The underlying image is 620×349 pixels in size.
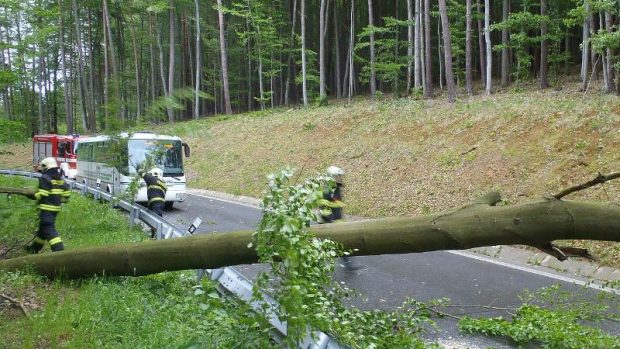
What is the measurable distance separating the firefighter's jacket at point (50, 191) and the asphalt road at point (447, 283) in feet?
11.4

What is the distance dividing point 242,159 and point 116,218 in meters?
13.1

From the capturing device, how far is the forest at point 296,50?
422 inches

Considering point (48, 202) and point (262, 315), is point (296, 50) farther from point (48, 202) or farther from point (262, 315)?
point (262, 315)

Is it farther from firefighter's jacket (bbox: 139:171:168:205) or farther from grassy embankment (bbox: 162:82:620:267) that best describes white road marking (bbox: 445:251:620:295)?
firefighter's jacket (bbox: 139:171:168:205)

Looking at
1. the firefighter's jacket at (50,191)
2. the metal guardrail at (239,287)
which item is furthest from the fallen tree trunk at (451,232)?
the firefighter's jacket at (50,191)

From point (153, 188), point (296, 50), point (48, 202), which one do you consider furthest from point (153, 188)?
point (296, 50)

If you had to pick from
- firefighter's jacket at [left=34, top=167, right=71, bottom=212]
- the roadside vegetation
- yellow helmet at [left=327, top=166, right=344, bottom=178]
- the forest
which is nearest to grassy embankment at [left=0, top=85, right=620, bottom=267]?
yellow helmet at [left=327, top=166, right=344, bottom=178]

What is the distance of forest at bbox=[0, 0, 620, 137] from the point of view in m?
10.7

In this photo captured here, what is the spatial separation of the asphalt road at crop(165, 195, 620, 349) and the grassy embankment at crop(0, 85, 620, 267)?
194 cm

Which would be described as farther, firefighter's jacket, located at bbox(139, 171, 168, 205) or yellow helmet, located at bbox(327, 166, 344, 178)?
firefighter's jacket, located at bbox(139, 171, 168, 205)

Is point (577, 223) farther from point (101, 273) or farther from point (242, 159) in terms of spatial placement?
point (242, 159)

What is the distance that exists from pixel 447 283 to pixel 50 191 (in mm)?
6879

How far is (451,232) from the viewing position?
386 cm

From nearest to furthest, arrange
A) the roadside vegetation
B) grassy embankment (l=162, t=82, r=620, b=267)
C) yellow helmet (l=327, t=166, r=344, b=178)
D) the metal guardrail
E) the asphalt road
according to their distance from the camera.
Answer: the roadside vegetation, the metal guardrail, yellow helmet (l=327, t=166, r=344, b=178), the asphalt road, grassy embankment (l=162, t=82, r=620, b=267)
